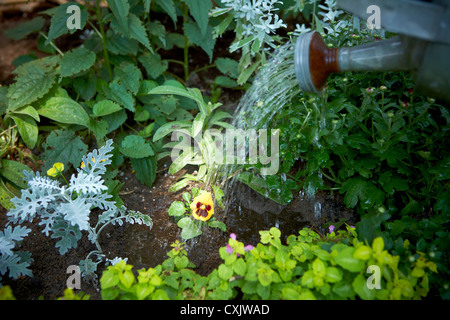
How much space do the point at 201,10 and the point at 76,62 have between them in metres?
0.78

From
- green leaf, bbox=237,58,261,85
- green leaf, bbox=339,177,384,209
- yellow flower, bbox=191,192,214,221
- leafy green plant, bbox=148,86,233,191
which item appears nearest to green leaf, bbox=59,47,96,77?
leafy green plant, bbox=148,86,233,191

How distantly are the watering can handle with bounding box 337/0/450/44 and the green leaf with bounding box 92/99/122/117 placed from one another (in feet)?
4.73

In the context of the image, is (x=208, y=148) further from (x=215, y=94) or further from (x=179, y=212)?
(x=215, y=94)

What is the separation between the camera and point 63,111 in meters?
2.13

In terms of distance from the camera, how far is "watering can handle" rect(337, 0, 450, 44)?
1131 mm

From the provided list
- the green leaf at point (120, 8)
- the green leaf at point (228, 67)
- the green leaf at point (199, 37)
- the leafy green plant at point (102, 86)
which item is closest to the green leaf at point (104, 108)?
the leafy green plant at point (102, 86)

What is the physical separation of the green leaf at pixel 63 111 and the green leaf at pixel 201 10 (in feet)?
2.75

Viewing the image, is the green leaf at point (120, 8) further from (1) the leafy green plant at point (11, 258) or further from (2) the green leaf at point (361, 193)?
(2) the green leaf at point (361, 193)

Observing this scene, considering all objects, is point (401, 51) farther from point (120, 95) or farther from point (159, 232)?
point (120, 95)

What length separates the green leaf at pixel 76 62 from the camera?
2119 millimetres

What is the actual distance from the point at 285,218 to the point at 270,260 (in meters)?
0.45

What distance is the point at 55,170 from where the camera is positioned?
1.64 metres

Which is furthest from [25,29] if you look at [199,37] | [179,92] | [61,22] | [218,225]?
[218,225]

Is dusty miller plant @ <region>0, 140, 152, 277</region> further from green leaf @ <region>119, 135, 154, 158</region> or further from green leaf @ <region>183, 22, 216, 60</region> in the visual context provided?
green leaf @ <region>183, 22, 216, 60</region>
